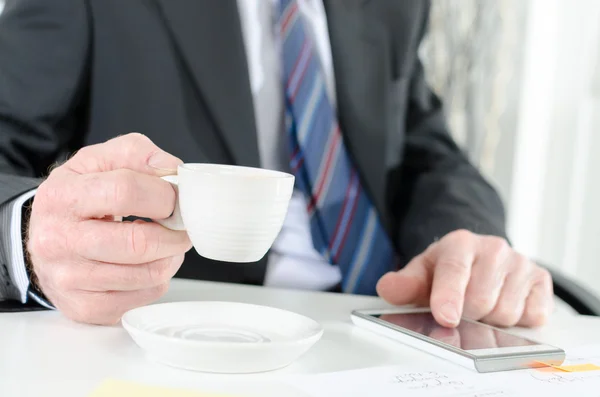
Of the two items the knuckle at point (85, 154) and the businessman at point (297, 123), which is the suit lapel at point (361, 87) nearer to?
the businessman at point (297, 123)

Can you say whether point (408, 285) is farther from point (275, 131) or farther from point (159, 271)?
point (275, 131)

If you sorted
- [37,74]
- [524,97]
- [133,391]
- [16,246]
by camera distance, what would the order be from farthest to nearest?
[524,97], [37,74], [16,246], [133,391]

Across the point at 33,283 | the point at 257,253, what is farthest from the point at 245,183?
the point at 33,283

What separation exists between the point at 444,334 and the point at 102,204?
0.36m

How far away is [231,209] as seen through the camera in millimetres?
510

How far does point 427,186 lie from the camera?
1.24 metres

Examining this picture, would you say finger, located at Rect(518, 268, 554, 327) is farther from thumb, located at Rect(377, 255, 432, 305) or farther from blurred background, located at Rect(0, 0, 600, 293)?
blurred background, located at Rect(0, 0, 600, 293)

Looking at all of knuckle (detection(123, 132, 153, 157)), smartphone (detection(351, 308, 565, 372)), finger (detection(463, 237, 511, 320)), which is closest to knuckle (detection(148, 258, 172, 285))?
knuckle (detection(123, 132, 153, 157))

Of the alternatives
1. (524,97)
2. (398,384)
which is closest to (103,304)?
(398,384)

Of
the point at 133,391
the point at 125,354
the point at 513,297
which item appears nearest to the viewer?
the point at 133,391

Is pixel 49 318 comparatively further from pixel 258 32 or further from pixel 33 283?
pixel 258 32

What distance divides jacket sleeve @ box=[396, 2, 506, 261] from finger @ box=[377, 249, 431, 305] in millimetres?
283

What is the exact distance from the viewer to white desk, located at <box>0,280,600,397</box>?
495 mm

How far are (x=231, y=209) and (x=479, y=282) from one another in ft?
1.26
